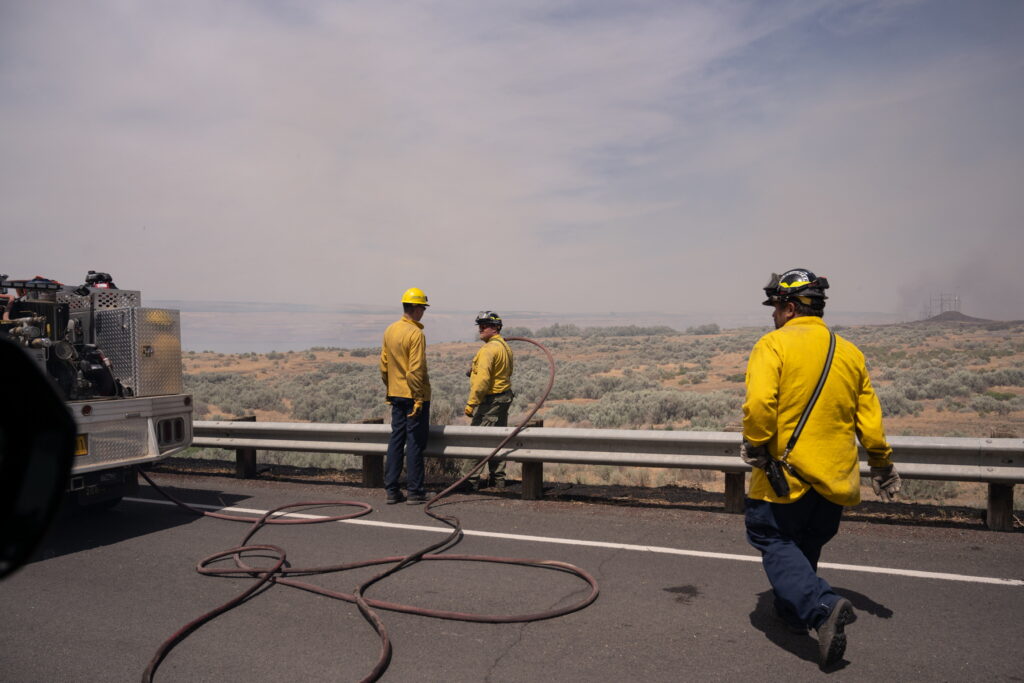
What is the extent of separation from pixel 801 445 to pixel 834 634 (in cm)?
96

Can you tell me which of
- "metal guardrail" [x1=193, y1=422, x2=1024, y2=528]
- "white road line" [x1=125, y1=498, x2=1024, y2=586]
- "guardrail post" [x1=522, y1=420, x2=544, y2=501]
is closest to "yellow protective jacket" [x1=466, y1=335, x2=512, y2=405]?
"metal guardrail" [x1=193, y1=422, x2=1024, y2=528]

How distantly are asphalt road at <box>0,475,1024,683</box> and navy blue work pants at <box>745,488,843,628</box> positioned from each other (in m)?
0.31

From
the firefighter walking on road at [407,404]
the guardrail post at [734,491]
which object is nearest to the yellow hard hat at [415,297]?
the firefighter walking on road at [407,404]

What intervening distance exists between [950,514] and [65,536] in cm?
813

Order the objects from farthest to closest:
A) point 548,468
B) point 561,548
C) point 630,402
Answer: point 630,402 → point 548,468 → point 561,548

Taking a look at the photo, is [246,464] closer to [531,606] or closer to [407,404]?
[407,404]

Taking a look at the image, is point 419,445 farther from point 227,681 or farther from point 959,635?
point 959,635

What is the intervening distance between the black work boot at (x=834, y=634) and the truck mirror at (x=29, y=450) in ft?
11.9

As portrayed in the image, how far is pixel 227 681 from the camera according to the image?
401 cm

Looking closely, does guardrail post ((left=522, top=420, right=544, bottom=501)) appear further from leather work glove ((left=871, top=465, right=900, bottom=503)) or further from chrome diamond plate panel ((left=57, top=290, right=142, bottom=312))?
chrome diamond plate panel ((left=57, top=290, right=142, bottom=312))

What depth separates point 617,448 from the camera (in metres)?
7.94

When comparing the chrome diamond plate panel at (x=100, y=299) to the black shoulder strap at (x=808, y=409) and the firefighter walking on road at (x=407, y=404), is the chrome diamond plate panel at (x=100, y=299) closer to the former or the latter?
the firefighter walking on road at (x=407, y=404)

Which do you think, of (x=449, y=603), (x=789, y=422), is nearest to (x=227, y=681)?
(x=449, y=603)

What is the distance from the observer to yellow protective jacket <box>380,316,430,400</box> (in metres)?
8.28
